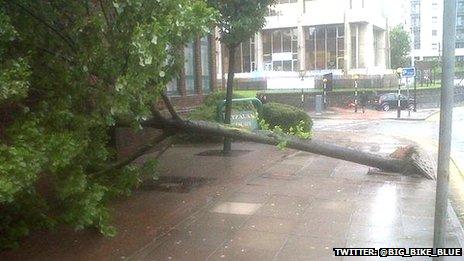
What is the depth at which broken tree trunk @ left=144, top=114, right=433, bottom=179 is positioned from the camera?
344 inches

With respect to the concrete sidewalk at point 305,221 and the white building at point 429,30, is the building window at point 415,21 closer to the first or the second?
the white building at point 429,30

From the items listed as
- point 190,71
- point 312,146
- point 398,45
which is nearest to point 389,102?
point 190,71

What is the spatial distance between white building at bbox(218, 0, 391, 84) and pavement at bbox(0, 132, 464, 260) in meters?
35.0

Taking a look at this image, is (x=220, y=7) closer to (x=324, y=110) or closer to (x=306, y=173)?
(x=306, y=173)

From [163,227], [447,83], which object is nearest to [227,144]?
[163,227]

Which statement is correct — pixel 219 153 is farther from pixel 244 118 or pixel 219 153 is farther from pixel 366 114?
pixel 366 114

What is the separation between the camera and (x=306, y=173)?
10.7 m

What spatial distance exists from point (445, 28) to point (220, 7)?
7.39 meters

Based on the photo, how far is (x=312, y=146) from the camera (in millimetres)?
9789

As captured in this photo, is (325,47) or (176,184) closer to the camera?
(176,184)

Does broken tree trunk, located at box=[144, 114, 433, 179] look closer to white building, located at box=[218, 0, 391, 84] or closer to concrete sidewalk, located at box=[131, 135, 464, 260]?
concrete sidewalk, located at box=[131, 135, 464, 260]

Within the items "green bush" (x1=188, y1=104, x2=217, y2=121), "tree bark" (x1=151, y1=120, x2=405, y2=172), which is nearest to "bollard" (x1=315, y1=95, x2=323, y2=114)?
"green bush" (x1=188, y1=104, x2=217, y2=121)

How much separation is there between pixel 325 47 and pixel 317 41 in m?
1.11

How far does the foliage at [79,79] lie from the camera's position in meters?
4.69
